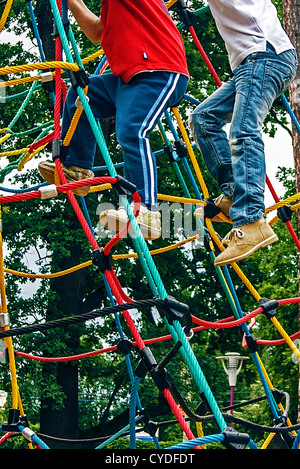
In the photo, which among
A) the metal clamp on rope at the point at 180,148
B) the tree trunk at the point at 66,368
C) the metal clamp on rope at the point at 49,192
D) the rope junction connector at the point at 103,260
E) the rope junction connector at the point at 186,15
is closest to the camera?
the metal clamp on rope at the point at 49,192

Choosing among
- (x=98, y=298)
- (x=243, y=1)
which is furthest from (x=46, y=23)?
(x=243, y=1)

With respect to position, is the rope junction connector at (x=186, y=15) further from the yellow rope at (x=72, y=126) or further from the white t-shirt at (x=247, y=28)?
the yellow rope at (x=72, y=126)

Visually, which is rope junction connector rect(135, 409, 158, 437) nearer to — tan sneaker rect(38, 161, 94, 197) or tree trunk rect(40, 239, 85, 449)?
tan sneaker rect(38, 161, 94, 197)

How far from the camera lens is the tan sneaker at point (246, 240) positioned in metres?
2.08

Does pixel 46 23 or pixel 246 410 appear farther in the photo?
pixel 246 410

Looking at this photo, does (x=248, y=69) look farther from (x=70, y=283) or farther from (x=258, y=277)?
(x=258, y=277)

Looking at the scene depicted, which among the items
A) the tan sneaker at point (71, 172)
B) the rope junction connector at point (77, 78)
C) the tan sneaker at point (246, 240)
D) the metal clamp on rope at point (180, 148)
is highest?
the rope junction connector at point (77, 78)

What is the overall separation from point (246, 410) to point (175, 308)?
48.3ft

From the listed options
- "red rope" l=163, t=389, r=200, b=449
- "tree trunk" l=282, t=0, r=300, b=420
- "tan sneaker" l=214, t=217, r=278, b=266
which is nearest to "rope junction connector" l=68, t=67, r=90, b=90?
"tan sneaker" l=214, t=217, r=278, b=266

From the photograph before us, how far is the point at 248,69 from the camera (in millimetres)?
2203

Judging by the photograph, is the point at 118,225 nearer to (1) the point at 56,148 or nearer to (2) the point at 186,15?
(1) the point at 56,148

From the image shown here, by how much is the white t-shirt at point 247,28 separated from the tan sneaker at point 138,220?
2.03 ft

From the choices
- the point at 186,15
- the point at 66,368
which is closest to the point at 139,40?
the point at 186,15

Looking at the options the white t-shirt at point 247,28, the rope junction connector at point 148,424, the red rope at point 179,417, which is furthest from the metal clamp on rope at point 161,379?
the rope junction connector at point 148,424
